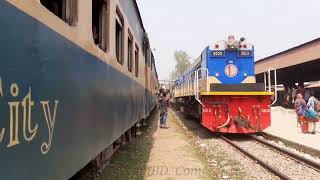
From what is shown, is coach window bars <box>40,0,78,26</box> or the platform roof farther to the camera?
the platform roof

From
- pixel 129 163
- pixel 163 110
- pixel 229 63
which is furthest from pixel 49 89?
pixel 163 110

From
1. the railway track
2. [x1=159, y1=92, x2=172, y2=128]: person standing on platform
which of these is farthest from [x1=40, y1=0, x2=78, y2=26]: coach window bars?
[x1=159, y1=92, x2=172, y2=128]: person standing on platform

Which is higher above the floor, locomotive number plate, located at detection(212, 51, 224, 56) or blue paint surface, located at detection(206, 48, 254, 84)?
locomotive number plate, located at detection(212, 51, 224, 56)

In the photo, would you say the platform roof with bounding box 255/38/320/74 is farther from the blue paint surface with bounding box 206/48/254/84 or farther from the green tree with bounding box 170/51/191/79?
the green tree with bounding box 170/51/191/79

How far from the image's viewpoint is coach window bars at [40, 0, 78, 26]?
123 inches

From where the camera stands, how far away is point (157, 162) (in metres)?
9.27

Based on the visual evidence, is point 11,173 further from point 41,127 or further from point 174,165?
point 174,165

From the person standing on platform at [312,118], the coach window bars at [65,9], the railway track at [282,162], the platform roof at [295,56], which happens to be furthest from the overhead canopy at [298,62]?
the coach window bars at [65,9]

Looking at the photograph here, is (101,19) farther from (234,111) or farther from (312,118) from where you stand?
Result: (312,118)

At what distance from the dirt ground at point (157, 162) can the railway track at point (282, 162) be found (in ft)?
3.73

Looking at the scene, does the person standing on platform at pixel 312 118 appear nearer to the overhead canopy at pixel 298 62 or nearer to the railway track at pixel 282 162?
the railway track at pixel 282 162

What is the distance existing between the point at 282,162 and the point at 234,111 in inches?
172

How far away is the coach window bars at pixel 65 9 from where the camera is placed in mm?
3121

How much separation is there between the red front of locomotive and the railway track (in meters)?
1.20
